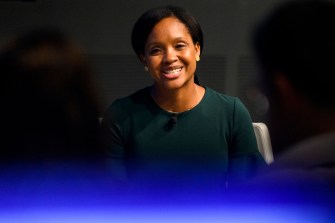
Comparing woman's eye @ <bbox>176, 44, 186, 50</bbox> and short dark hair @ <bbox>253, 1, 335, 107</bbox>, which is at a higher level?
woman's eye @ <bbox>176, 44, 186, 50</bbox>

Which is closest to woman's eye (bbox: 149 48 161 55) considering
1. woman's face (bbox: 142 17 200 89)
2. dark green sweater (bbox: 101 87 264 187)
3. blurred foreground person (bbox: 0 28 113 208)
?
woman's face (bbox: 142 17 200 89)

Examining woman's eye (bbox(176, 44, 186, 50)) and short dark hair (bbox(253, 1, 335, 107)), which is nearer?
short dark hair (bbox(253, 1, 335, 107))

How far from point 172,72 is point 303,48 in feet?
1.99

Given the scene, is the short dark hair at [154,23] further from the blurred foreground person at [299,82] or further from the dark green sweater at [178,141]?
the blurred foreground person at [299,82]

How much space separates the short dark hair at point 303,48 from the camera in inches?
21.2

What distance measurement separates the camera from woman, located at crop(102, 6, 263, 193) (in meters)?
1.12

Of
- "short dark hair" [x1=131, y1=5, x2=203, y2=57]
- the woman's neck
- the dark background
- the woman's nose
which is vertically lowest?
the woman's neck

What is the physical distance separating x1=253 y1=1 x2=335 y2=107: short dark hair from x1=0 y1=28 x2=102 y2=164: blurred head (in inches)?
11.3

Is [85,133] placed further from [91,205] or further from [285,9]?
[285,9]

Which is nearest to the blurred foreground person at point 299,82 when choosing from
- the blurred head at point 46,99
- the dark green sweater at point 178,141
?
the blurred head at point 46,99

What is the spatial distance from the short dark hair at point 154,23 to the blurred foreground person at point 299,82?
614 mm

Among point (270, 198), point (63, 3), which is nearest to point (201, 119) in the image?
point (270, 198)

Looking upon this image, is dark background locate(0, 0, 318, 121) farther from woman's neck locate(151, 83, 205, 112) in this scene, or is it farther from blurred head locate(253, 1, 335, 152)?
blurred head locate(253, 1, 335, 152)

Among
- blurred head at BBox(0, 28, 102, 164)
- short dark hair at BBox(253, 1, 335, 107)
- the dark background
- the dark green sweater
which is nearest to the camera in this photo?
short dark hair at BBox(253, 1, 335, 107)
